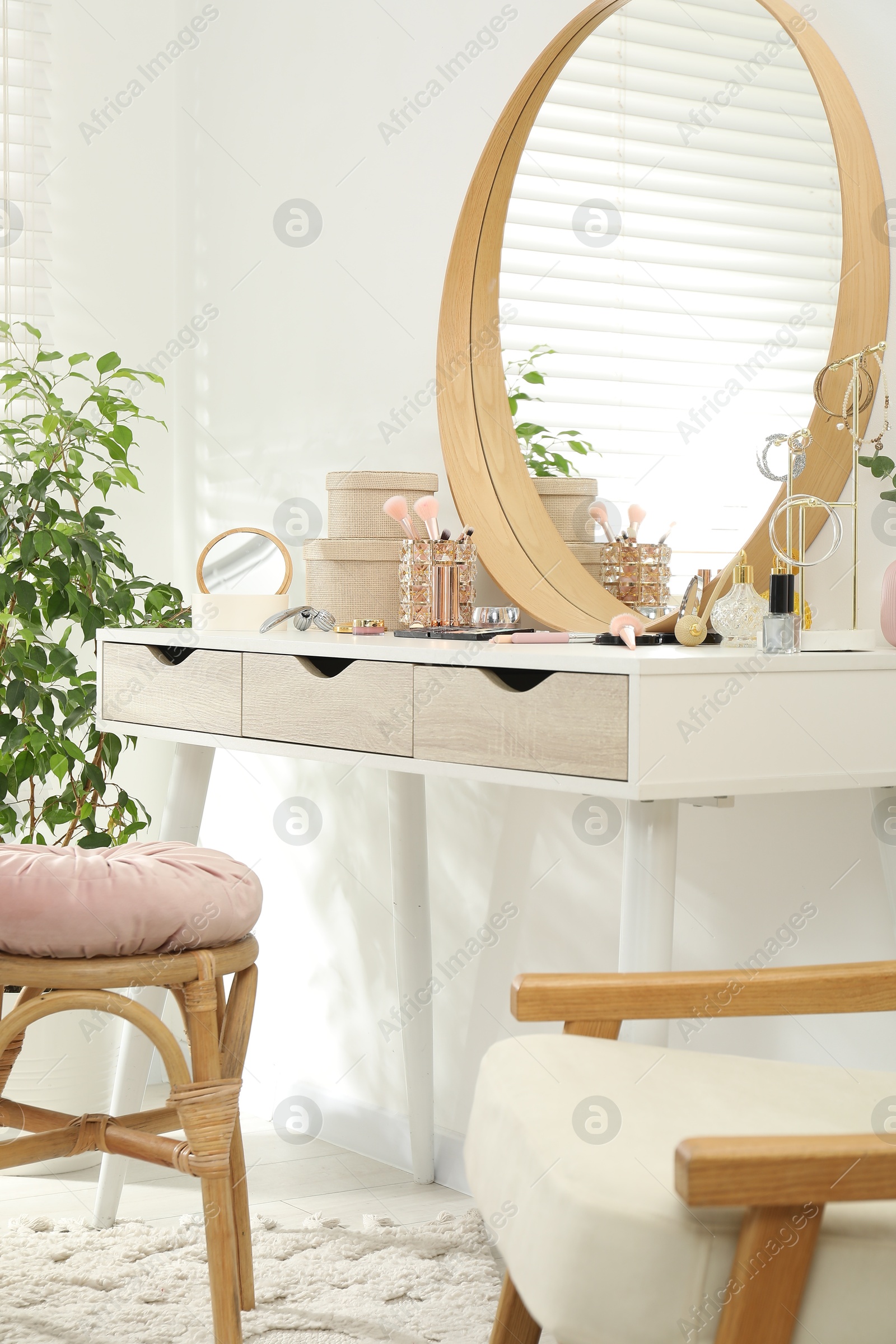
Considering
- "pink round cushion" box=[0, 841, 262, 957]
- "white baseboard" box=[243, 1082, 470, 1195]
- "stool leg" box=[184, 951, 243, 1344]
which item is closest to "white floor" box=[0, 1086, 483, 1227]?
"white baseboard" box=[243, 1082, 470, 1195]

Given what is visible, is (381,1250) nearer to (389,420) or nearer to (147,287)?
(389,420)

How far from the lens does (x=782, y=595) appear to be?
1.38 m

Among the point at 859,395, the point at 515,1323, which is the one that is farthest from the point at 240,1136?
the point at 859,395

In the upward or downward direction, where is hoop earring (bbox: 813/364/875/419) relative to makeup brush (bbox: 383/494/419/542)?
upward

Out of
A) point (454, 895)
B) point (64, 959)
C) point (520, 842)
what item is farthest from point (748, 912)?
point (64, 959)

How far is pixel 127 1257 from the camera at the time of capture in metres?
1.94

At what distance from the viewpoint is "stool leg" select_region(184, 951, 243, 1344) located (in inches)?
59.4

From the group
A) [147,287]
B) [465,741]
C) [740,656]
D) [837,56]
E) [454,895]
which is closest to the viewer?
[740,656]

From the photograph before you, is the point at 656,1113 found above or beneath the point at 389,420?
beneath

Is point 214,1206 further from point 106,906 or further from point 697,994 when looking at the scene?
point 697,994

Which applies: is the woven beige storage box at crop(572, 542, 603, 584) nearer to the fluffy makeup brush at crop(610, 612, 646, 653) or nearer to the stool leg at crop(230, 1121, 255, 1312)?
the fluffy makeup brush at crop(610, 612, 646, 653)

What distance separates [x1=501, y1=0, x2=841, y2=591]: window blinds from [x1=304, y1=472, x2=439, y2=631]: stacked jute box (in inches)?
9.6

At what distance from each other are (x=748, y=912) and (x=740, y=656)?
0.57 meters

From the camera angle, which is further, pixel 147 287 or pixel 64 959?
pixel 147 287
